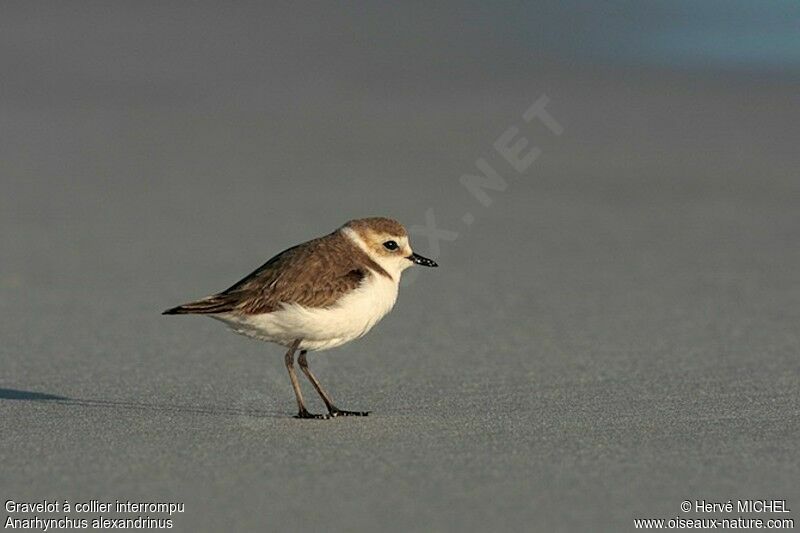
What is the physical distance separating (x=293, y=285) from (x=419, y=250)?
12.8ft

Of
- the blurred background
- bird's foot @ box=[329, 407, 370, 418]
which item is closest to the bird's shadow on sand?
the blurred background

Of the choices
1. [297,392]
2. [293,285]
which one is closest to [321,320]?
[293,285]

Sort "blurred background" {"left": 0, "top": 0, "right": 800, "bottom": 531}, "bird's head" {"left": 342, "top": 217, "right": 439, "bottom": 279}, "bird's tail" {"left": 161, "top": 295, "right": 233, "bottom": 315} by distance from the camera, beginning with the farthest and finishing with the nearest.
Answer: "bird's head" {"left": 342, "top": 217, "right": 439, "bottom": 279}
"bird's tail" {"left": 161, "top": 295, "right": 233, "bottom": 315}
"blurred background" {"left": 0, "top": 0, "right": 800, "bottom": 531}

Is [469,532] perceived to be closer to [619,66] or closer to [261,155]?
[261,155]

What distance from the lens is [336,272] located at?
19.2 feet

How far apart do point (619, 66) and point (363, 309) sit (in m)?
11.3

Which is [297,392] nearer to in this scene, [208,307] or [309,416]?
[309,416]

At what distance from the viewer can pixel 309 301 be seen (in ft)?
18.8

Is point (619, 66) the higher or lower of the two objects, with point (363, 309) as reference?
higher

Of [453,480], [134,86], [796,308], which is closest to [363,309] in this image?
[453,480]

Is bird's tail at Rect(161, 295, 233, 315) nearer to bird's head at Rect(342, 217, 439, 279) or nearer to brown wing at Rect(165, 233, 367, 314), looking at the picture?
brown wing at Rect(165, 233, 367, 314)

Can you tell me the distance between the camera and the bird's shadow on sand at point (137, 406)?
19.3 feet

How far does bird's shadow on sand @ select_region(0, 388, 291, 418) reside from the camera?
19.3 feet

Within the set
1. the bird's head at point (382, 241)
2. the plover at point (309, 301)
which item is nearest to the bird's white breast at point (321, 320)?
the plover at point (309, 301)
